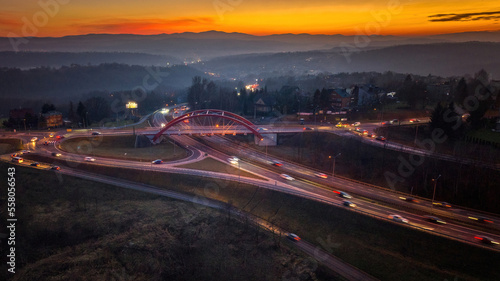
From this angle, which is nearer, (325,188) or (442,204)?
(442,204)

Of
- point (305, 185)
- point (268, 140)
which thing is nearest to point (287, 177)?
point (305, 185)

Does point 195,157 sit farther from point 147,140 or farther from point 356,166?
point 356,166

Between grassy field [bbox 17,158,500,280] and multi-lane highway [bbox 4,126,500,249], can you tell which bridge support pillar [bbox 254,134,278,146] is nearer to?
multi-lane highway [bbox 4,126,500,249]

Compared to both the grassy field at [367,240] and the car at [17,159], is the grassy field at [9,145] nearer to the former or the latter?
the car at [17,159]

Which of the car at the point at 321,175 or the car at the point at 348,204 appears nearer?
the car at the point at 348,204

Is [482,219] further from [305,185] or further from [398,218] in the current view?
[305,185]

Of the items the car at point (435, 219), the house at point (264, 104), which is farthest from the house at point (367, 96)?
the car at point (435, 219)

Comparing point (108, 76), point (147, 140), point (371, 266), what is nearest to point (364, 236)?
point (371, 266)
